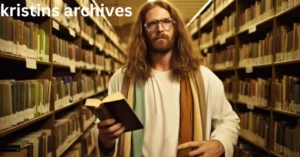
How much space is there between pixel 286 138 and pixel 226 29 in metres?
2.16

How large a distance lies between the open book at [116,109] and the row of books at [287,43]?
1.74 metres

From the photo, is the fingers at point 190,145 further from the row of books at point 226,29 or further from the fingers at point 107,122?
the row of books at point 226,29

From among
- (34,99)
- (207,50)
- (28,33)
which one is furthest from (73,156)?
(207,50)

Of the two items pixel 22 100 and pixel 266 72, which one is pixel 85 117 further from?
pixel 22 100

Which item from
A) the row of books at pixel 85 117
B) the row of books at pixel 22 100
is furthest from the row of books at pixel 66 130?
the row of books at pixel 22 100

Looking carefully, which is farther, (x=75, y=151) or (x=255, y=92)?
(x=75, y=151)

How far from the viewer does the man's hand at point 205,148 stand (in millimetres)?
1374

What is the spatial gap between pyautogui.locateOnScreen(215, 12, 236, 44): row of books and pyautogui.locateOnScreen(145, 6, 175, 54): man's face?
2.69 m

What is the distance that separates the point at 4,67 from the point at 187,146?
5.64 feet

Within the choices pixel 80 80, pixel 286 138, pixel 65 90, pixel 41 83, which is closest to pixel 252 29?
pixel 286 138

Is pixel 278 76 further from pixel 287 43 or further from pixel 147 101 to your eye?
pixel 147 101

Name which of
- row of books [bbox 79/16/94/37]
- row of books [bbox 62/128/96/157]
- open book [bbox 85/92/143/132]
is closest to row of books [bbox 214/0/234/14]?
row of books [bbox 79/16/94/37]

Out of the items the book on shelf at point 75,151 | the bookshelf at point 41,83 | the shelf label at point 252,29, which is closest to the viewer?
the bookshelf at point 41,83

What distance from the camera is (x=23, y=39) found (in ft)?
7.47
